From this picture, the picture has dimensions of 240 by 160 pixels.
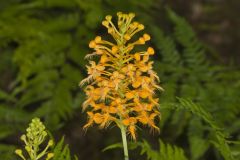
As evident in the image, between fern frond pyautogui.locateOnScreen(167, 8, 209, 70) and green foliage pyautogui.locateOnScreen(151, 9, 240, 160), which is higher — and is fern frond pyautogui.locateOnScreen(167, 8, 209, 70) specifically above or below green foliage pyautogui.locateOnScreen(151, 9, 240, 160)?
above

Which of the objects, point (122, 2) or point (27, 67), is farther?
point (122, 2)

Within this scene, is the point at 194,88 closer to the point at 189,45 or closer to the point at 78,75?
the point at 189,45

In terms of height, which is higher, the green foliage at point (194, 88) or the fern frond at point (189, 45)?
the fern frond at point (189, 45)

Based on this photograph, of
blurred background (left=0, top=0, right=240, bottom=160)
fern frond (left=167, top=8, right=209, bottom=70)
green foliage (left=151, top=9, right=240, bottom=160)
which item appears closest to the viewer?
green foliage (left=151, top=9, right=240, bottom=160)

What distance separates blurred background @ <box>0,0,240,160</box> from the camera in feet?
16.5

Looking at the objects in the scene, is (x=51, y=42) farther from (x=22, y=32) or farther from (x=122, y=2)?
(x=122, y=2)

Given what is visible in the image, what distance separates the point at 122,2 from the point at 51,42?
0.91 meters

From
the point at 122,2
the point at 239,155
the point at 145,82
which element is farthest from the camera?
the point at 122,2

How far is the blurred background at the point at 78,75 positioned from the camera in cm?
503

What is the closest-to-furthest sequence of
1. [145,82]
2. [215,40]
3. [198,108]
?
1. [145,82]
2. [198,108]
3. [215,40]

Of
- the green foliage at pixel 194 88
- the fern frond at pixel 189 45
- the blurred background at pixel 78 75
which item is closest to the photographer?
the green foliage at pixel 194 88

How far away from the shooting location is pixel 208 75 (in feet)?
17.8

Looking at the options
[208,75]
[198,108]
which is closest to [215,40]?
[208,75]

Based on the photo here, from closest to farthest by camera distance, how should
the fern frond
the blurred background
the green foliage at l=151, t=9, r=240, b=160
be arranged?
the green foliage at l=151, t=9, r=240, b=160 → the blurred background → the fern frond
